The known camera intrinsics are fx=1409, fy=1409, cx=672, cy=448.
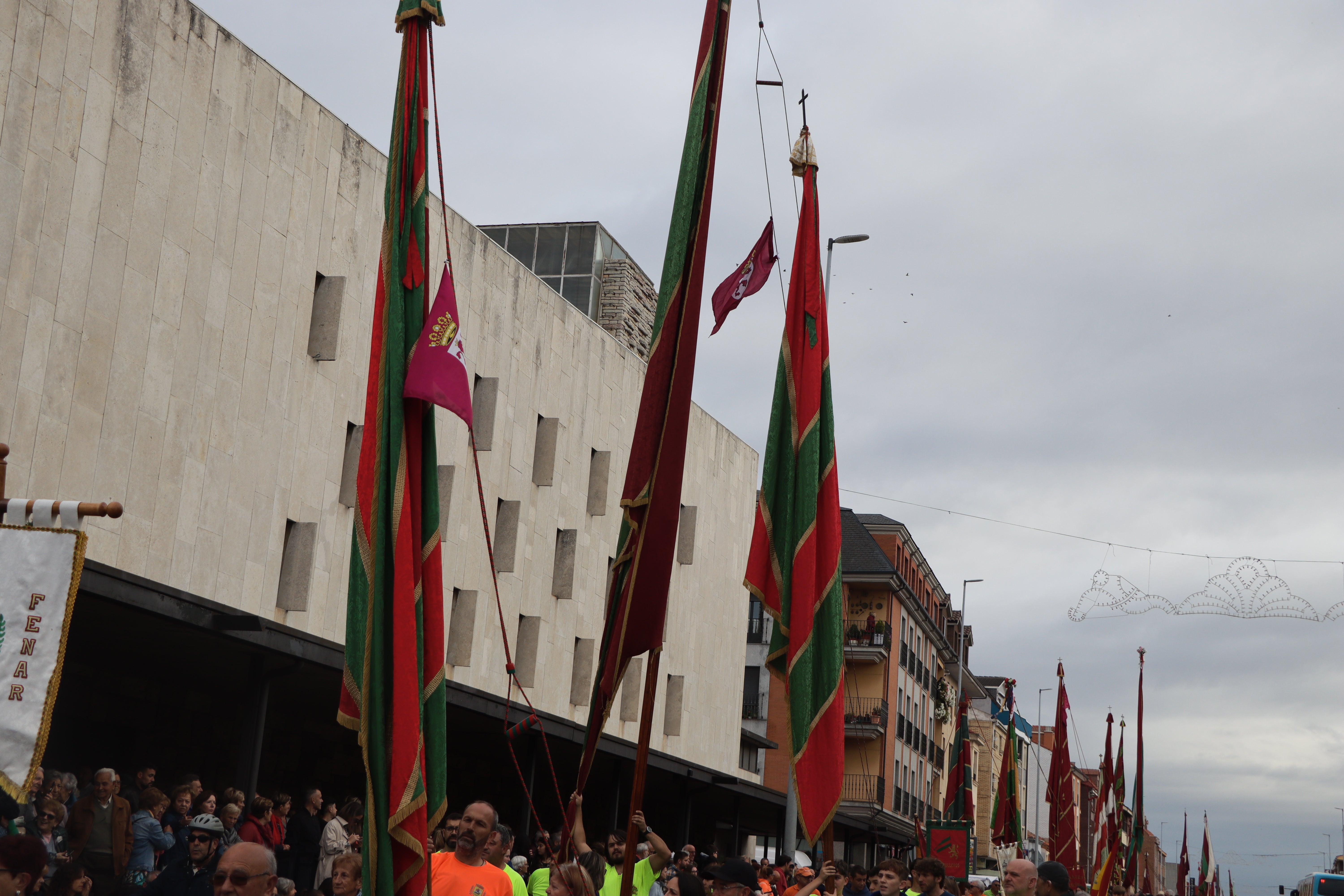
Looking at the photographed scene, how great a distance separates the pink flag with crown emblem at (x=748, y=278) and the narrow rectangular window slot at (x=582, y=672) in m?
23.4

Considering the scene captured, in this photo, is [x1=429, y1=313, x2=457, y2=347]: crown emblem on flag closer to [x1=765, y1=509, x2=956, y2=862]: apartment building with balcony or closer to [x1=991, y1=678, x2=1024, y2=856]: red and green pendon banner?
[x1=991, y1=678, x2=1024, y2=856]: red and green pendon banner

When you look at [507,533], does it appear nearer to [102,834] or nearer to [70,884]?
[102,834]

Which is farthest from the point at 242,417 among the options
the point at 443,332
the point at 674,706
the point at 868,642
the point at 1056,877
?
the point at 868,642

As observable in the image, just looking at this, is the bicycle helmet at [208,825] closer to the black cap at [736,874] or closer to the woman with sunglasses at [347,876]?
the woman with sunglasses at [347,876]

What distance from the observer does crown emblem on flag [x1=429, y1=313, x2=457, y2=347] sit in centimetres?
619

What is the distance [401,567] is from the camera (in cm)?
597

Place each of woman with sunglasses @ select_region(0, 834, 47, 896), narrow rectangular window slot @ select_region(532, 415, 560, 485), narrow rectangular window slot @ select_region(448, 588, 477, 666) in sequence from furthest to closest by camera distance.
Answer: narrow rectangular window slot @ select_region(532, 415, 560, 485) → narrow rectangular window slot @ select_region(448, 588, 477, 666) → woman with sunglasses @ select_region(0, 834, 47, 896)

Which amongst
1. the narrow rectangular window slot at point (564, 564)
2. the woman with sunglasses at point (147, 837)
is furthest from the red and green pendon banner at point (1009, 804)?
the woman with sunglasses at point (147, 837)

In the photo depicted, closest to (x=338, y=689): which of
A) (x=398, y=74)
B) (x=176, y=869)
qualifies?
(x=176, y=869)

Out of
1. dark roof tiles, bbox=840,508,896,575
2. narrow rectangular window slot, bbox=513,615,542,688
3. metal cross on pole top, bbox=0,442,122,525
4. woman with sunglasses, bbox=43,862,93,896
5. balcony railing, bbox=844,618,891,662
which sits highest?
dark roof tiles, bbox=840,508,896,575

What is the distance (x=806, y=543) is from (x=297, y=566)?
15.0 metres

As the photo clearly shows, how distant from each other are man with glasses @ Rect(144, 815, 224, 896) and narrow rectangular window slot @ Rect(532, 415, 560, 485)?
2089 centimetres

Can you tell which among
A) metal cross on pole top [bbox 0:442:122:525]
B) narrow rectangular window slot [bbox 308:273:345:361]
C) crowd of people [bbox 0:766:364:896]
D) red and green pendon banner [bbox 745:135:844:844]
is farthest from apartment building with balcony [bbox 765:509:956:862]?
metal cross on pole top [bbox 0:442:122:525]

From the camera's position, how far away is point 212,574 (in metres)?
19.6
